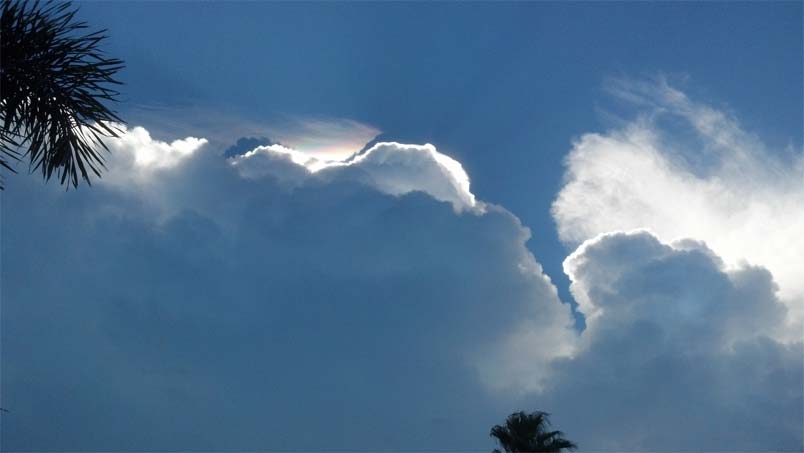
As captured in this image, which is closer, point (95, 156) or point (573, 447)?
point (95, 156)

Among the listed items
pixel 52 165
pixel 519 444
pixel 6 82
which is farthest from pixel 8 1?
pixel 519 444

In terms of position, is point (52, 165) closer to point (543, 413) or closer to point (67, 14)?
point (67, 14)

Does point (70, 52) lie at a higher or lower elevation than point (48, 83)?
higher

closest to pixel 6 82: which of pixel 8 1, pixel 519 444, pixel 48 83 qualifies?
pixel 48 83

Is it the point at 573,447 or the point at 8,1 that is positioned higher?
the point at 8,1

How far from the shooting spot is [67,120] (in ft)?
30.8

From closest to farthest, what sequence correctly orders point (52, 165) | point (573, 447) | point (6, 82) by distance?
1. point (6, 82)
2. point (52, 165)
3. point (573, 447)

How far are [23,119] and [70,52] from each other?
4.51 ft

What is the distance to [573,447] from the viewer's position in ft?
96.6

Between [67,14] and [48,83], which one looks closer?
[48,83]

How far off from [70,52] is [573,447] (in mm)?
28732

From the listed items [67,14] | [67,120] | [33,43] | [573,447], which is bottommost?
[573,447]

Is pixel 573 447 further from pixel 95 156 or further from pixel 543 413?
pixel 95 156

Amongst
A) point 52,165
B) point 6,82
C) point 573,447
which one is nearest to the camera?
point 6,82
